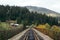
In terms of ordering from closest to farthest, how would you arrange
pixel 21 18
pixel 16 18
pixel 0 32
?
pixel 0 32
pixel 16 18
pixel 21 18

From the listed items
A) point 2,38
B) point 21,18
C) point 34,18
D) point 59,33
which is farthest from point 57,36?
point 34,18

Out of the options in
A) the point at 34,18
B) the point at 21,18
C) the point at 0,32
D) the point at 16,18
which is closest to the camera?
the point at 0,32

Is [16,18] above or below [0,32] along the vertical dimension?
below

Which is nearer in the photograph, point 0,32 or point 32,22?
point 0,32

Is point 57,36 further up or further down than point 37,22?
further up

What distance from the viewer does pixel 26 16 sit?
17062 centimetres

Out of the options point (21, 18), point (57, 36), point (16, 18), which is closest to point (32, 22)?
point (21, 18)

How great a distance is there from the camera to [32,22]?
18325 centimetres

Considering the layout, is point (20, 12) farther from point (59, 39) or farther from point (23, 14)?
point (59, 39)

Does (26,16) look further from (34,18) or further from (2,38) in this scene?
(2,38)

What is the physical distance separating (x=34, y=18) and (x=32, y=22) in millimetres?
5685

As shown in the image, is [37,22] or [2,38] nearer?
[2,38]

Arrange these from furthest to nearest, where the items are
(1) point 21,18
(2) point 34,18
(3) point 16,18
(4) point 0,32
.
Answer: (2) point 34,18 → (1) point 21,18 → (3) point 16,18 → (4) point 0,32

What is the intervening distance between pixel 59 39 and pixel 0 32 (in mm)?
7457
